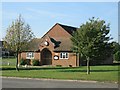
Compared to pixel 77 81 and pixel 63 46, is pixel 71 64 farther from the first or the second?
pixel 77 81

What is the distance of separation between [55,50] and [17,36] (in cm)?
1827

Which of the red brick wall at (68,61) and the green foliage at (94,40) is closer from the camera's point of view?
the green foliage at (94,40)

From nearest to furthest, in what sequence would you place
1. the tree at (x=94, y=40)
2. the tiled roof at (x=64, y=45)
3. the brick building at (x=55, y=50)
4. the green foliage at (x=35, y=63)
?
the tree at (x=94, y=40) → the brick building at (x=55, y=50) → the tiled roof at (x=64, y=45) → the green foliage at (x=35, y=63)

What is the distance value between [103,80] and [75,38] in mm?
7537

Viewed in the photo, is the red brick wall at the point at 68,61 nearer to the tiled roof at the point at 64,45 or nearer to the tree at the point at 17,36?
the tiled roof at the point at 64,45

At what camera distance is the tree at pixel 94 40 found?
92.5ft

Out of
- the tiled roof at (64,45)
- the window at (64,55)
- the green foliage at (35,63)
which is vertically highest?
the tiled roof at (64,45)

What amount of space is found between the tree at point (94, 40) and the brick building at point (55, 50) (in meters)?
20.5

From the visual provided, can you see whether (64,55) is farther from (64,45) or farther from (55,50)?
(64,45)

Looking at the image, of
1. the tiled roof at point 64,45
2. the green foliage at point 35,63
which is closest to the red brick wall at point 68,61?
the tiled roof at point 64,45

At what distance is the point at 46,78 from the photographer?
25109 millimetres

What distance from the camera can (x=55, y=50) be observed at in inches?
2037

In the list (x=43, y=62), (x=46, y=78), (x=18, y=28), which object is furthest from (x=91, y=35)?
(x=43, y=62)

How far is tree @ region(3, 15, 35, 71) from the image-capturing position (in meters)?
34.0
